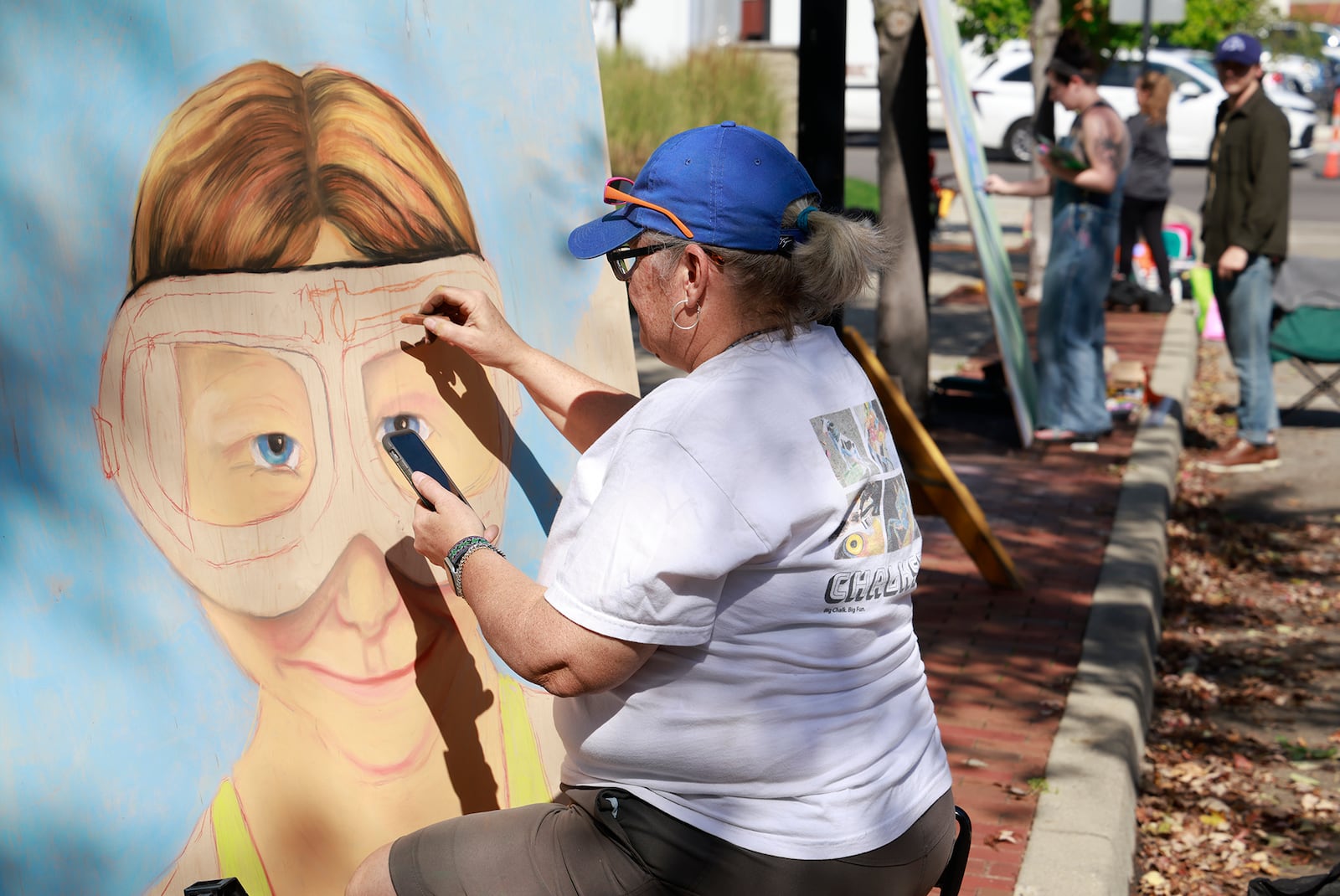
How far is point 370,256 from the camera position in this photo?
2277mm

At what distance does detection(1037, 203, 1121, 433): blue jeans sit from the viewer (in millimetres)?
7301

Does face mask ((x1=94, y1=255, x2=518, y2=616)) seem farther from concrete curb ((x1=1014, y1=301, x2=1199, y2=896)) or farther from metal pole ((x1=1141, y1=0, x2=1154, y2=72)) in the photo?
metal pole ((x1=1141, y1=0, x2=1154, y2=72))

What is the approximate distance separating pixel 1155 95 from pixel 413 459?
10.4 metres

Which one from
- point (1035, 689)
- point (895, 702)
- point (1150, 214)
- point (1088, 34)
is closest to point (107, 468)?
point (895, 702)

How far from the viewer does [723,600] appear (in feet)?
5.98

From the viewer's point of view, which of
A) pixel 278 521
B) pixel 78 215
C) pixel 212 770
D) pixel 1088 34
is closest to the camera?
pixel 78 215

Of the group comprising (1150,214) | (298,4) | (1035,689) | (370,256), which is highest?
(298,4)

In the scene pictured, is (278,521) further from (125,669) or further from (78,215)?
(78,215)

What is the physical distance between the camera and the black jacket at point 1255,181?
7004mm

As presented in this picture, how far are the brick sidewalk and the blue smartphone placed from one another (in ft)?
6.30

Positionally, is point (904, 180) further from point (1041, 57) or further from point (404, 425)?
point (404, 425)

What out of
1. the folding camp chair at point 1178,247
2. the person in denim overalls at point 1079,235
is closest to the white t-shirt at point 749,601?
the person in denim overalls at point 1079,235

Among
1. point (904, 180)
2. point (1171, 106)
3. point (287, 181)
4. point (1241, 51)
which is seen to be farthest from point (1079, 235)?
point (1171, 106)

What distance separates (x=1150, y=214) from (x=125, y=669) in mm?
10807
